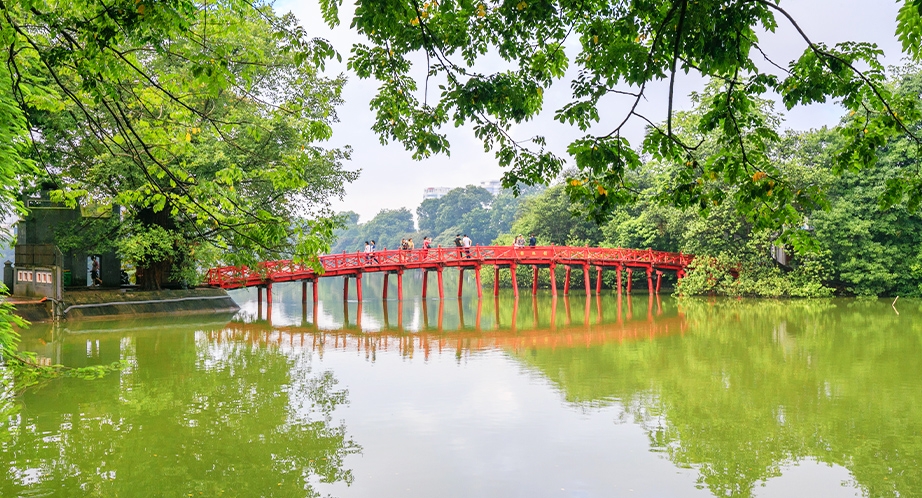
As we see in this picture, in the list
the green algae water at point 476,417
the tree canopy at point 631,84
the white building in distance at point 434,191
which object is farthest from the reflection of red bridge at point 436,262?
the white building in distance at point 434,191

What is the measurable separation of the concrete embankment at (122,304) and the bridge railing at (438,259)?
1473 millimetres

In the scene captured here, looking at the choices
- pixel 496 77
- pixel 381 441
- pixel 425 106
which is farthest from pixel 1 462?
pixel 496 77

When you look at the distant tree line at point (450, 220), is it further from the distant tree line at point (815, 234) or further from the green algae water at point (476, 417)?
the green algae water at point (476, 417)

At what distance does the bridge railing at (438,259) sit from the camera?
81.7 feet

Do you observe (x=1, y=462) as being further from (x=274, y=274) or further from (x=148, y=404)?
(x=274, y=274)

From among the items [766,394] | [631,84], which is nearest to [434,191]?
[766,394]

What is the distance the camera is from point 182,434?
289 inches

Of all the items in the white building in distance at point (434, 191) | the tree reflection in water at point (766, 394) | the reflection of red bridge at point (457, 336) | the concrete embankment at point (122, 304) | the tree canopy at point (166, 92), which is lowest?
the tree reflection in water at point (766, 394)

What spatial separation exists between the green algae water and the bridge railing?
29.2ft

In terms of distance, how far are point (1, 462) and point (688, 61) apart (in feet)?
21.0

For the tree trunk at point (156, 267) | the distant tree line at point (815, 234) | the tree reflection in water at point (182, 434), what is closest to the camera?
the tree reflection in water at point (182, 434)

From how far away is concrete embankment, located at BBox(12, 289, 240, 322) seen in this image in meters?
17.8

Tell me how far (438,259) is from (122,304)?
11.6m

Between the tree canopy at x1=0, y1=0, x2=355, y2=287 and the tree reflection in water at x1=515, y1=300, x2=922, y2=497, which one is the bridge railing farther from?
the tree canopy at x1=0, y1=0, x2=355, y2=287
